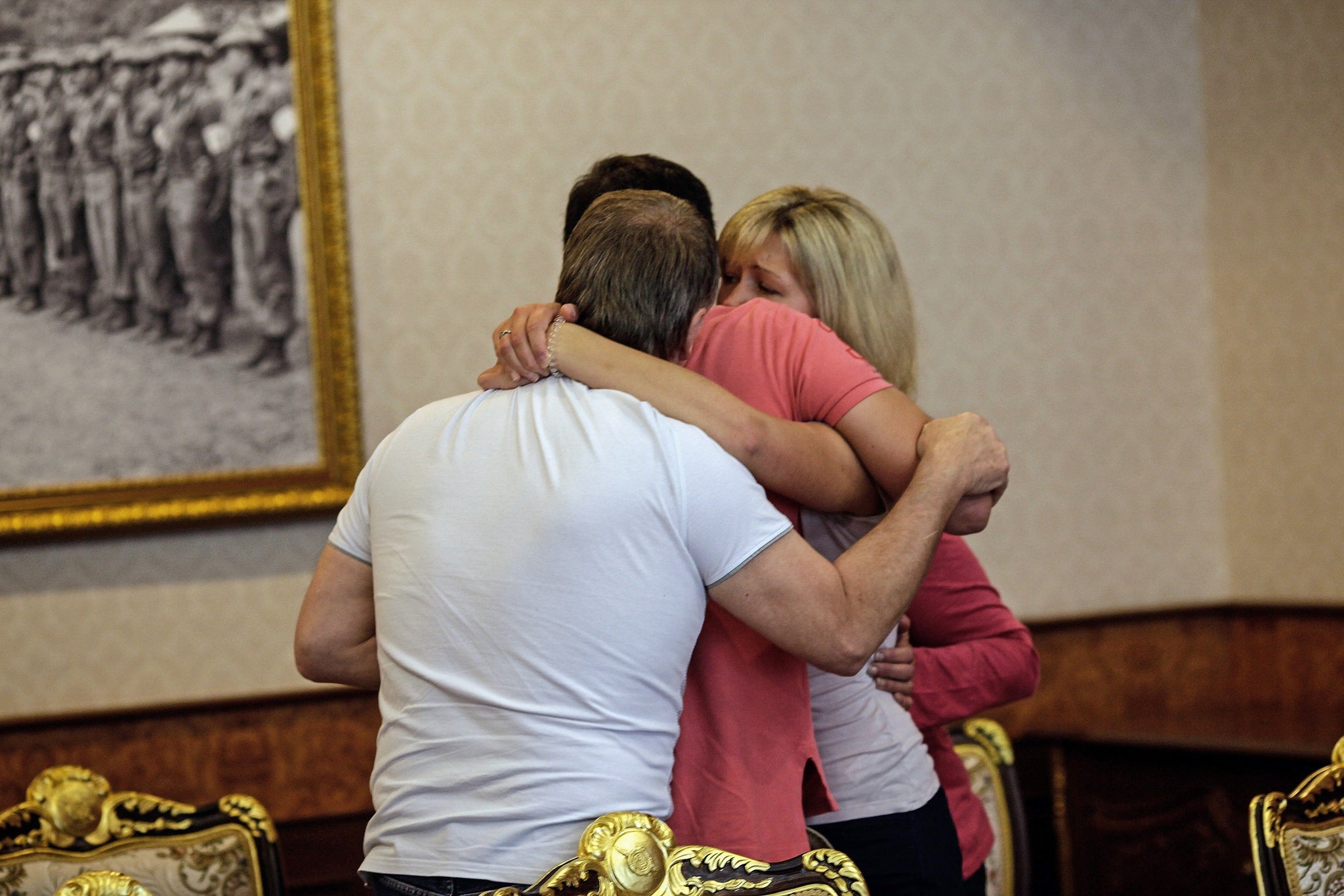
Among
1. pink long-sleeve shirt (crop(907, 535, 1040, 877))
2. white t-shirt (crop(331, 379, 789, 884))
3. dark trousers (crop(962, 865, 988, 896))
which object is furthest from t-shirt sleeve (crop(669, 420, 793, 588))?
dark trousers (crop(962, 865, 988, 896))

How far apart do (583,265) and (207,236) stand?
206 centimetres

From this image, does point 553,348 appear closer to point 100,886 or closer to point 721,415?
point 721,415

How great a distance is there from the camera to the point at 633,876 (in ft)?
3.80

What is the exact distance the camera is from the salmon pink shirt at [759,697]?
1.32 metres

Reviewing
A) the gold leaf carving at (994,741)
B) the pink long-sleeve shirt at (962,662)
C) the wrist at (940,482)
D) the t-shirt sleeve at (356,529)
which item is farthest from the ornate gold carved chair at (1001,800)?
the t-shirt sleeve at (356,529)

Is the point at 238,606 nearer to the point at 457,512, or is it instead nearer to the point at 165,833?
the point at 165,833

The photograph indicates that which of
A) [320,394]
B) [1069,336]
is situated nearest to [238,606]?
[320,394]

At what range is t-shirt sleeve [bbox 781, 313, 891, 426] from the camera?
1424mm

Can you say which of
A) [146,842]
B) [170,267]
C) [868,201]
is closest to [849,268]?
[146,842]

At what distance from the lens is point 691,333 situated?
53.4 inches

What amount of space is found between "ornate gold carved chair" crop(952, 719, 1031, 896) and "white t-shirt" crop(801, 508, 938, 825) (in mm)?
861

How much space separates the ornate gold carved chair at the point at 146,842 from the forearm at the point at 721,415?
99 cm

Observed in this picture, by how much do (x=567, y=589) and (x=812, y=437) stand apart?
33cm

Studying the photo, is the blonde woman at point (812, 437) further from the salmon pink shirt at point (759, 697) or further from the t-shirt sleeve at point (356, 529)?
the t-shirt sleeve at point (356, 529)
